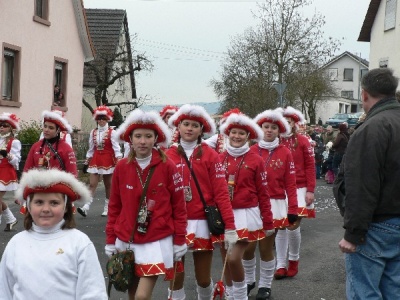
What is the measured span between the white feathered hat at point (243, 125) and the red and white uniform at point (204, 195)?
0.78 m

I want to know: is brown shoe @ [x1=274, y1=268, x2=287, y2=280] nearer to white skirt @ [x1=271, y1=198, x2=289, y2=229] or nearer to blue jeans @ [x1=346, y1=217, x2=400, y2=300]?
white skirt @ [x1=271, y1=198, x2=289, y2=229]

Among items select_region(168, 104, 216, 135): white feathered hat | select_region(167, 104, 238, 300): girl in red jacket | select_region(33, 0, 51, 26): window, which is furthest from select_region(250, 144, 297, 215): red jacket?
select_region(33, 0, 51, 26): window

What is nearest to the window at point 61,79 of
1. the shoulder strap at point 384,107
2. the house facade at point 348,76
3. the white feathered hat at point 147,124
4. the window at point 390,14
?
the window at point 390,14

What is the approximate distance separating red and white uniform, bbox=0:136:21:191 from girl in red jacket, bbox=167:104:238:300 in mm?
4989

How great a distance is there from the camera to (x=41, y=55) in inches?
922

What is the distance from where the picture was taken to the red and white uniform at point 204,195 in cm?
591

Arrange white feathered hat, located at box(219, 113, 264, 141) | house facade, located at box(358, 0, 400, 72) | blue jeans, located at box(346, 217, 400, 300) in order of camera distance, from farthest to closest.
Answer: house facade, located at box(358, 0, 400, 72) → white feathered hat, located at box(219, 113, 264, 141) → blue jeans, located at box(346, 217, 400, 300)

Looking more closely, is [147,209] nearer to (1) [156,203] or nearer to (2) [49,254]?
(1) [156,203]

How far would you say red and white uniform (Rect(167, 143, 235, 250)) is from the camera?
591 centimetres

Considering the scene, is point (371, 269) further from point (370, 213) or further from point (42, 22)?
point (42, 22)

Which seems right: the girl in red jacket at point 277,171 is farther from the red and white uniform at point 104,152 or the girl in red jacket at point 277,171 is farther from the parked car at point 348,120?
the parked car at point 348,120

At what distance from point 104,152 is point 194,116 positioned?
279 inches

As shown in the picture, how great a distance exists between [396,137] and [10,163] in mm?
7375

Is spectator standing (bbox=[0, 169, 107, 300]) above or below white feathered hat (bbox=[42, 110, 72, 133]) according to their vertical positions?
below
